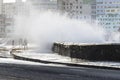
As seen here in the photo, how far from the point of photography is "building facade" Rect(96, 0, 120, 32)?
177 meters

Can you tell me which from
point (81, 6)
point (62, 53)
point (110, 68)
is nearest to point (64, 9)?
point (81, 6)

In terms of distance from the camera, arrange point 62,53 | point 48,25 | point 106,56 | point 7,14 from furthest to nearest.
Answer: point 7,14 → point 48,25 → point 62,53 → point 106,56

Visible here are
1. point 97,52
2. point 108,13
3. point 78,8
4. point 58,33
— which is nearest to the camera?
point 97,52

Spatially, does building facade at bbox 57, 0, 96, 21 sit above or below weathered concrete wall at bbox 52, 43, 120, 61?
above

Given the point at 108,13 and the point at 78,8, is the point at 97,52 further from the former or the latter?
the point at 108,13

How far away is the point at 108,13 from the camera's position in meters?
191

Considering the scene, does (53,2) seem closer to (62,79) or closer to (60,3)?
(60,3)

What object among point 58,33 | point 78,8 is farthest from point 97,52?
point 78,8

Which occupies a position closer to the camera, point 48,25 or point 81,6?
point 48,25

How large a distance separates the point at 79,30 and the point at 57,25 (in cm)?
284

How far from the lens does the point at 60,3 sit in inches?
5925

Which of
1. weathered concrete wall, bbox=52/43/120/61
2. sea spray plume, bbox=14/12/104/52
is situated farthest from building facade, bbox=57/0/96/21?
weathered concrete wall, bbox=52/43/120/61

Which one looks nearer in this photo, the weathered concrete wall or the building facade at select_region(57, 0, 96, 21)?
the weathered concrete wall

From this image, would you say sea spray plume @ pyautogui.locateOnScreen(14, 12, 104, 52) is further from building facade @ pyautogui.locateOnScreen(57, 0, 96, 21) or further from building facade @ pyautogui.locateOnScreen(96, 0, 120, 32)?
building facade @ pyautogui.locateOnScreen(96, 0, 120, 32)
